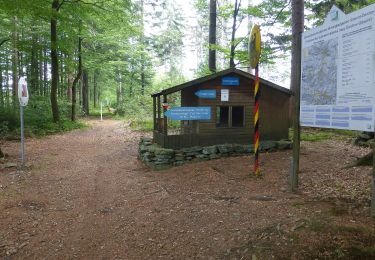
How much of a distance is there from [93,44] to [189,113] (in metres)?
21.1

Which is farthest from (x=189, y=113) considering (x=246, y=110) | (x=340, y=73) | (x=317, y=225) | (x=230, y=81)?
(x=317, y=225)

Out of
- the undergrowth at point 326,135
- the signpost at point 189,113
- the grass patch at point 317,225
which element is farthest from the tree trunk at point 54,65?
the grass patch at point 317,225

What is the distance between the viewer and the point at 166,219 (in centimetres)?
511

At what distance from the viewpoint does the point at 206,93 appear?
1000 cm

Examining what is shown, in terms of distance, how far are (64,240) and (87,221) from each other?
0.70m

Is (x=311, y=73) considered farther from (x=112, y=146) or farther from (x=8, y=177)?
(x=112, y=146)

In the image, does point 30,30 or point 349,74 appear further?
point 30,30

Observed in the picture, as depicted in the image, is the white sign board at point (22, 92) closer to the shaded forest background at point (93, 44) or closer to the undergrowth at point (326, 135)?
the shaded forest background at point (93, 44)

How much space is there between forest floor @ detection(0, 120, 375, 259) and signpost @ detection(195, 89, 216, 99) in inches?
86.4

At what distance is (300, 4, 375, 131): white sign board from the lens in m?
3.86

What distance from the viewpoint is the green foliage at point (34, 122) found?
50.6 ft

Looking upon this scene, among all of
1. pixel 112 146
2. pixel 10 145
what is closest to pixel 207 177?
pixel 112 146

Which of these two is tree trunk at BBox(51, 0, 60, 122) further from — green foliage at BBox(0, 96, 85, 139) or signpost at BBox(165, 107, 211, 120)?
signpost at BBox(165, 107, 211, 120)

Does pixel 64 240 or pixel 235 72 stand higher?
pixel 235 72
